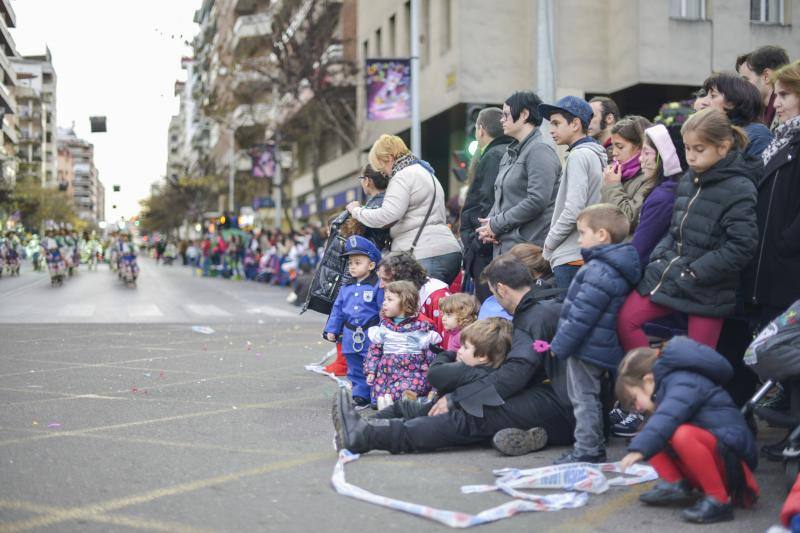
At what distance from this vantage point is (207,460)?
5883mm

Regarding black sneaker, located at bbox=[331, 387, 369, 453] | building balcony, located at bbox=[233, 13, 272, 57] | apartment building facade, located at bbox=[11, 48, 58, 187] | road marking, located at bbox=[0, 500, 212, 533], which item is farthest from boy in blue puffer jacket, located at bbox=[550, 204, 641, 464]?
apartment building facade, located at bbox=[11, 48, 58, 187]

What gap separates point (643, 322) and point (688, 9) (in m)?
21.3

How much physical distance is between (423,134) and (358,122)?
7172 mm

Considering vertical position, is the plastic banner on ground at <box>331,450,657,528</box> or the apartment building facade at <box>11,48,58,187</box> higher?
the apartment building facade at <box>11,48,58,187</box>

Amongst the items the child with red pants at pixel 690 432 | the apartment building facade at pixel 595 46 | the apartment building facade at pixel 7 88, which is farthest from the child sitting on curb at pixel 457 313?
the apartment building facade at pixel 7 88

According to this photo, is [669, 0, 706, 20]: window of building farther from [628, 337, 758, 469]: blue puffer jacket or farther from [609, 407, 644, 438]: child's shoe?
[628, 337, 758, 469]: blue puffer jacket

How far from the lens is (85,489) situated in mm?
5145

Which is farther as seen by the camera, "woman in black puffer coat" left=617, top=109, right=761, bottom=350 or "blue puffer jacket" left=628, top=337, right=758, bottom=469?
"woman in black puffer coat" left=617, top=109, right=761, bottom=350

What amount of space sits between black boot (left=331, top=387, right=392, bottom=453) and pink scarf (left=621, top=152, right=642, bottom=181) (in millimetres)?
2446

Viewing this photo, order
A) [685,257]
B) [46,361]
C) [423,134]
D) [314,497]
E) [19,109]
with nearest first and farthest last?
1. [314,497]
2. [685,257]
3. [46,361]
4. [423,134]
5. [19,109]

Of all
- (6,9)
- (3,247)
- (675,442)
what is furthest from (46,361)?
(6,9)

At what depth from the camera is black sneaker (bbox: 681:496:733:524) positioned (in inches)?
181

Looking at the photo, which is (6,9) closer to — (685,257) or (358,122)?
(358,122)

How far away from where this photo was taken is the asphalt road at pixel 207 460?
4633mm
